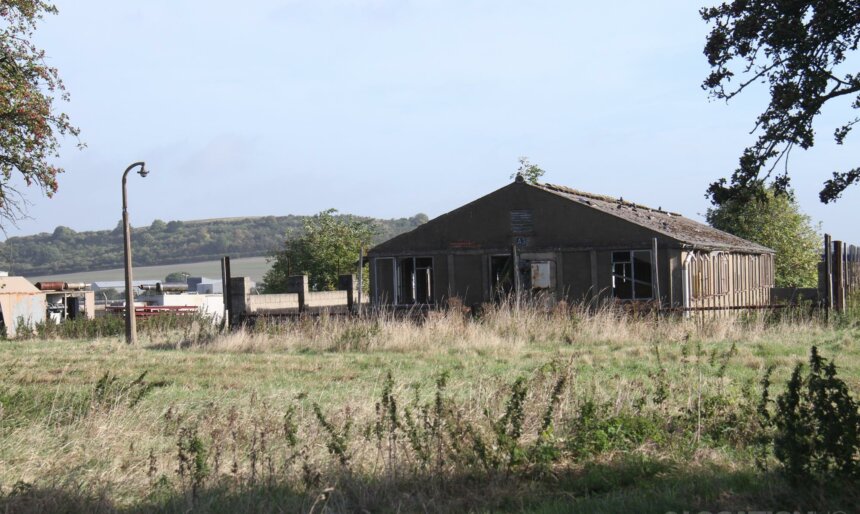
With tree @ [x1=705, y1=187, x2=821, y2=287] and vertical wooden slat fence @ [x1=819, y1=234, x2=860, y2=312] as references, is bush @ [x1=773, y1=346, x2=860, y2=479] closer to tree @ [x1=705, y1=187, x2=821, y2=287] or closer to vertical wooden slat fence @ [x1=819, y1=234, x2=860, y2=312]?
vertical wooden slat fence @ [x1=819, y1=234, x2=860, y2=312]

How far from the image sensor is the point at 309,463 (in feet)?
26.9

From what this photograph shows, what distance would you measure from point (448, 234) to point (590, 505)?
951 inches

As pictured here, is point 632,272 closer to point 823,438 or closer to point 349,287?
point 349,287

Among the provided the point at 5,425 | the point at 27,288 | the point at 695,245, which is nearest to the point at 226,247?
the point at 27,288

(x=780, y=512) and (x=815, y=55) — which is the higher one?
(x=815, y=55)

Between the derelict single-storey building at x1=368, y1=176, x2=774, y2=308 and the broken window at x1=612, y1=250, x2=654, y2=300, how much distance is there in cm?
3

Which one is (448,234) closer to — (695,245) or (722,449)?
(695,245)

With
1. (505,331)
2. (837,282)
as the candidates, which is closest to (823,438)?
(505,331)

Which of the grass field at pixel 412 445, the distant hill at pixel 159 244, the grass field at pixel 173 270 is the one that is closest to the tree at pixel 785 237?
the grass field at pixel 412 445

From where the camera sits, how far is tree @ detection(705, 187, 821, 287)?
48.2 meters

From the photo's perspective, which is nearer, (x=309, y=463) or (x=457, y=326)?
(x=309, y=463)

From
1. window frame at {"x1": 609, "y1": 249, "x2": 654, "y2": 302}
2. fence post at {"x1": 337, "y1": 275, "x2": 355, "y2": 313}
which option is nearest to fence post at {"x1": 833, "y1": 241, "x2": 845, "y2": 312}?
window frame at {"x1": 609, "y1": 249, "x2": 654, "y2": 302}

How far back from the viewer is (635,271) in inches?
1115

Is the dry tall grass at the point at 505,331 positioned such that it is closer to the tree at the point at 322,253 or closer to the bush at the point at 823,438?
the bush at the point at 823,438
